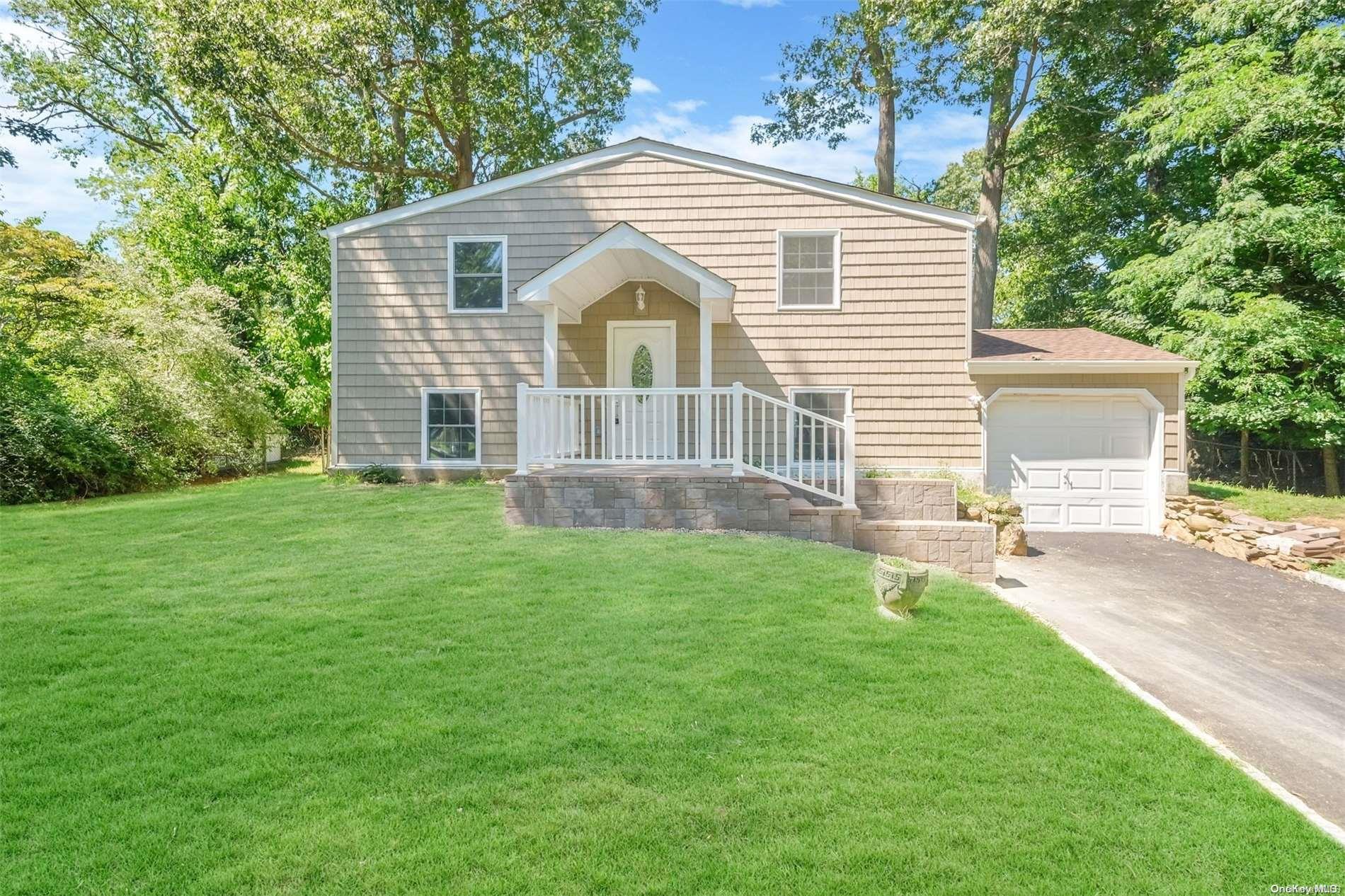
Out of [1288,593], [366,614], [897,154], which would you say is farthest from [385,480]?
[897,154]

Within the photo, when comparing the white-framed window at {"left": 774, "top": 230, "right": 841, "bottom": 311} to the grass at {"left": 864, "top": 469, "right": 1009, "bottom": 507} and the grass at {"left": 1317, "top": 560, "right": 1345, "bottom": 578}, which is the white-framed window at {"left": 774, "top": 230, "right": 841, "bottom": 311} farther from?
the grass at {"left": 1317, "top": 560, "right": 1345, "bottom": 578}

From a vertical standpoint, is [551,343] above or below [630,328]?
below

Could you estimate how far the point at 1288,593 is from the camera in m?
6.72

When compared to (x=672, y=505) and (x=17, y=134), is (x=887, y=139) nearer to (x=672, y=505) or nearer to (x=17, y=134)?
(x=672, y=505)

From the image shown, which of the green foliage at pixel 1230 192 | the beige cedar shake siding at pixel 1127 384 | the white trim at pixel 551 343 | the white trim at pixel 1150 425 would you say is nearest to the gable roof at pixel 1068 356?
the beige cedar shake siding at pixel 1127 384

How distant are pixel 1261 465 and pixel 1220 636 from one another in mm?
12142

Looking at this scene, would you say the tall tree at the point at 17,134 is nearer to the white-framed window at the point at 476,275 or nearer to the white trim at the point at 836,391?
the white-framed window at the point at 476,275

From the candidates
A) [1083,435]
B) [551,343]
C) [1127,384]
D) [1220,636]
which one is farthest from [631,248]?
[1127,384]

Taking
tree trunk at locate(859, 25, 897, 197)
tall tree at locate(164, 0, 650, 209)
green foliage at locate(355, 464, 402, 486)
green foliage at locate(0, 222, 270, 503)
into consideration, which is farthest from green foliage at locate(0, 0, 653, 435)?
tree trunk at locate(859, 25, 897, 197)

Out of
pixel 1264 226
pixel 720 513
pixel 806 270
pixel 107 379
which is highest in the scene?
pixel 1264 226

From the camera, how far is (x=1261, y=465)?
14.1 meters

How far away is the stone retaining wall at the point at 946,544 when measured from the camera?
259 inches

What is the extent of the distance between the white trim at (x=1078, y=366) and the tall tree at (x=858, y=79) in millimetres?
7323

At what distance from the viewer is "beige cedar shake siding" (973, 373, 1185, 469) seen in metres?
9.66
